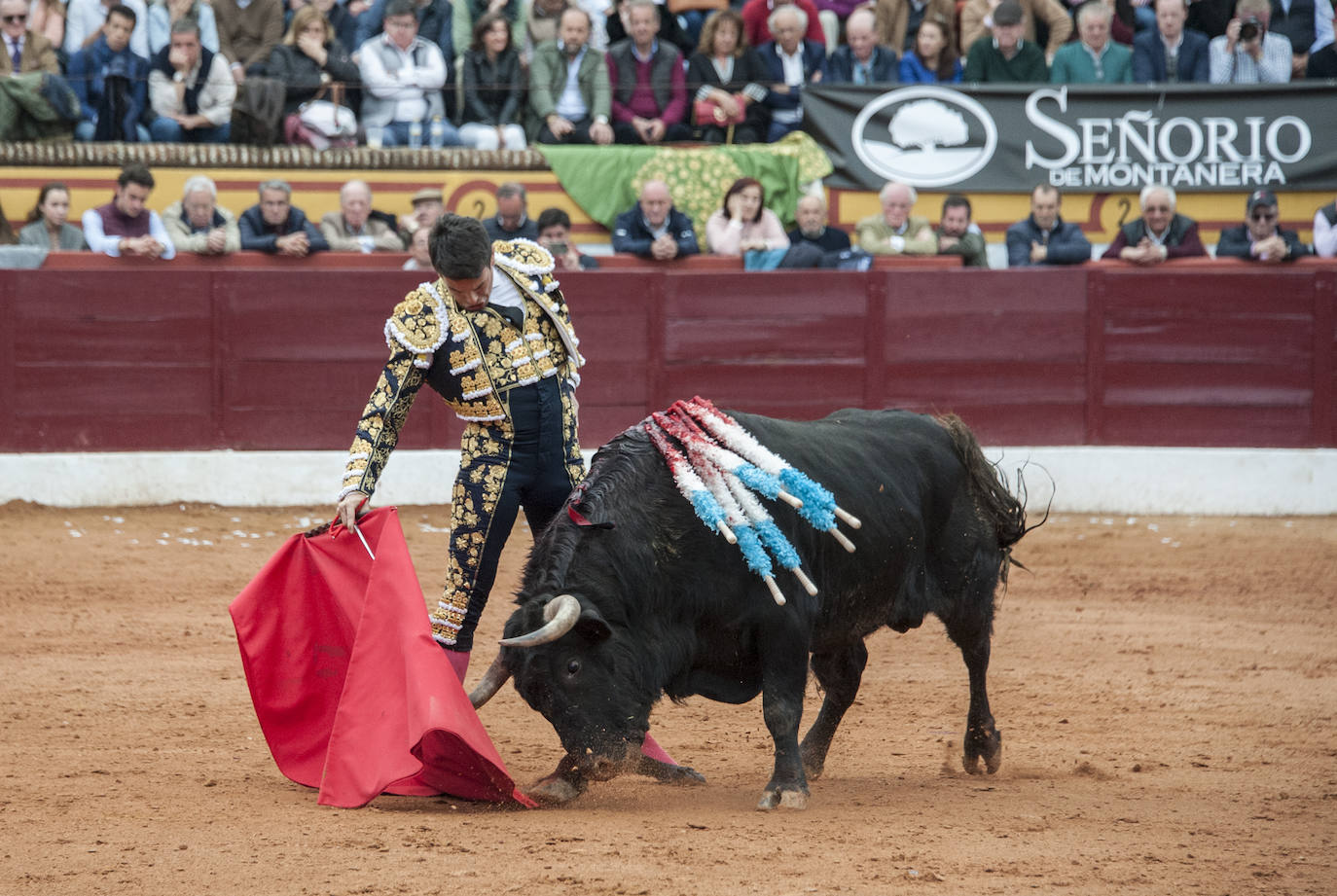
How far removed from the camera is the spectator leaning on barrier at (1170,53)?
10.0m

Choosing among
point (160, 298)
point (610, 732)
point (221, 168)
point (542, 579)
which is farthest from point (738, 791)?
point (221, 168)

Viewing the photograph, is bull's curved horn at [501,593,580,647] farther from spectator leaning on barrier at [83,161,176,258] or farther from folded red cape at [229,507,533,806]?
spectator leaning on barrier at [83,161,176,258]

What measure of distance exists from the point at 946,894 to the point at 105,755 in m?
2.38

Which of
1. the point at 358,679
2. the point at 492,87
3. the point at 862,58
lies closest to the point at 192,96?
the point at 492,87

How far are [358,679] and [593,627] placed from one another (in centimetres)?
65

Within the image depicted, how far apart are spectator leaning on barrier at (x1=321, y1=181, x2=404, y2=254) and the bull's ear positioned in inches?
216

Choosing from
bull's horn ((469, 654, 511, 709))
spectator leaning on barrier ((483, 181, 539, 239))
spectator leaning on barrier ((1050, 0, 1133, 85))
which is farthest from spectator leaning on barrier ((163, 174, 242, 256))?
bull's horn ((469, 654, 511, 709))

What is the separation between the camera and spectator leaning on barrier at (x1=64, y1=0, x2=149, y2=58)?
9516mm

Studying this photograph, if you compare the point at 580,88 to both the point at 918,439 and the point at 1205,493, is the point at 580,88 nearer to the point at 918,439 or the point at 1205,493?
the point at 1205,493

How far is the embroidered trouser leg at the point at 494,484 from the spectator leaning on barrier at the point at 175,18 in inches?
251

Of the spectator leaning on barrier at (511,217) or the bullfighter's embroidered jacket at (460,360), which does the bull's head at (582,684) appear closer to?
the bullfighter's embroidered jacket at (460,360)

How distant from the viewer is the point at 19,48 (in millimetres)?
9367

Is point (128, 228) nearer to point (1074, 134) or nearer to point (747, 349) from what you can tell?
point (747, 349)

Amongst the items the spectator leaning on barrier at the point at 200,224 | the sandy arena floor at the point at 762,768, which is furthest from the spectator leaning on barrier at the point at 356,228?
the sandy arena floor at the point at 762,768
